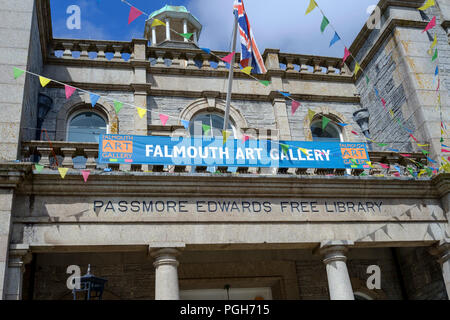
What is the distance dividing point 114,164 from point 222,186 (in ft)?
7.53

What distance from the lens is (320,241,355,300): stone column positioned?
31.4ft

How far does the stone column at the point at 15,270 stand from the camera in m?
8.47

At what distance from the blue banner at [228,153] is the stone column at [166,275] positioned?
6.18 ft

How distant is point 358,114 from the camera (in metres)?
14.4

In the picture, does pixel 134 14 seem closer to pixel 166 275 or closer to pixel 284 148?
pixel 284 148

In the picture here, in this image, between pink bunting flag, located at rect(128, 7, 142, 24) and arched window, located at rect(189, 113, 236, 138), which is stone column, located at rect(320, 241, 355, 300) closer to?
arched window, located at rect(189, 113, 236, 138)

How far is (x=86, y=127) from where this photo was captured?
12781mm

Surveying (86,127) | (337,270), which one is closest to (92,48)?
(86,127)

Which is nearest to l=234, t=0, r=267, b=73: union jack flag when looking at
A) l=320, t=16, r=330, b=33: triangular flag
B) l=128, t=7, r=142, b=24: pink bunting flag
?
l=320, t=16, r=330, b=33: triangular flag

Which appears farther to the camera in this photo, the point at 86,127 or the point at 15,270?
the point at 86,127

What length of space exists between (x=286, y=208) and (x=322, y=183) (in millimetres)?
963

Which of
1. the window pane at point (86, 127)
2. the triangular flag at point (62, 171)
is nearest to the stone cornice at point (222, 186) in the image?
the triangular flag at point (62, 171)

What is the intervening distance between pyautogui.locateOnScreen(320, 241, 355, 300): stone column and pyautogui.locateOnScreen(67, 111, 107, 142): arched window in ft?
20.8

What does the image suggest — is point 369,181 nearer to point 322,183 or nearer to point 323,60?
point 322,183
